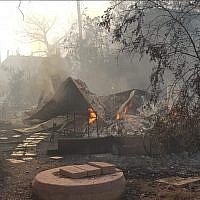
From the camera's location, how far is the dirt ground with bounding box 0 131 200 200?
7.30 metres

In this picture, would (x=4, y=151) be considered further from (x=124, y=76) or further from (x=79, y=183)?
(x=124, y=76)

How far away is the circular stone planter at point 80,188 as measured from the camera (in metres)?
6.66

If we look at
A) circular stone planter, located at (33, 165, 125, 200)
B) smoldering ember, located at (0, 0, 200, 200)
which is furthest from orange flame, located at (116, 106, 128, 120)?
circular stone planter, located at (33, 165, 125, 200)

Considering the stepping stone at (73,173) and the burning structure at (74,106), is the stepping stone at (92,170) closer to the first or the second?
the stepping stone at (73,173)

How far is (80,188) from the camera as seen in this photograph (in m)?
6.68

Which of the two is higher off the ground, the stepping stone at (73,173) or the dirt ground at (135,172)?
the stepping stone at (73,173)

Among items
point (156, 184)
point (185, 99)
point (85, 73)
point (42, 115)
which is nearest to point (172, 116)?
point (185, 99)

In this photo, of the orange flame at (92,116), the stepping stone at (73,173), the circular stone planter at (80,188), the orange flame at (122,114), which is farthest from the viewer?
the orange flame at (122,114)

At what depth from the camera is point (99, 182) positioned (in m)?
6.87

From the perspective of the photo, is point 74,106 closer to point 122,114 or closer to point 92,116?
point 92,116

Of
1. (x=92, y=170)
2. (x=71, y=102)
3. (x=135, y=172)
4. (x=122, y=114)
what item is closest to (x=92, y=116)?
(x=122, y=114)

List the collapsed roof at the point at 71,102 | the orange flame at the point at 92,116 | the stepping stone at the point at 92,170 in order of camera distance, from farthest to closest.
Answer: the collapsed roof at the point at 71,102
the orange flame at the point at 92,116
the stepping stone at the point at 92,170

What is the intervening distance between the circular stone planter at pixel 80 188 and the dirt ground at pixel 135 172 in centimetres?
30

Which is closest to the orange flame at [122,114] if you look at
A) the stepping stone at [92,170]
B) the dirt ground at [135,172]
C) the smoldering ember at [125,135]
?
the smoldering ember at [125,135]
